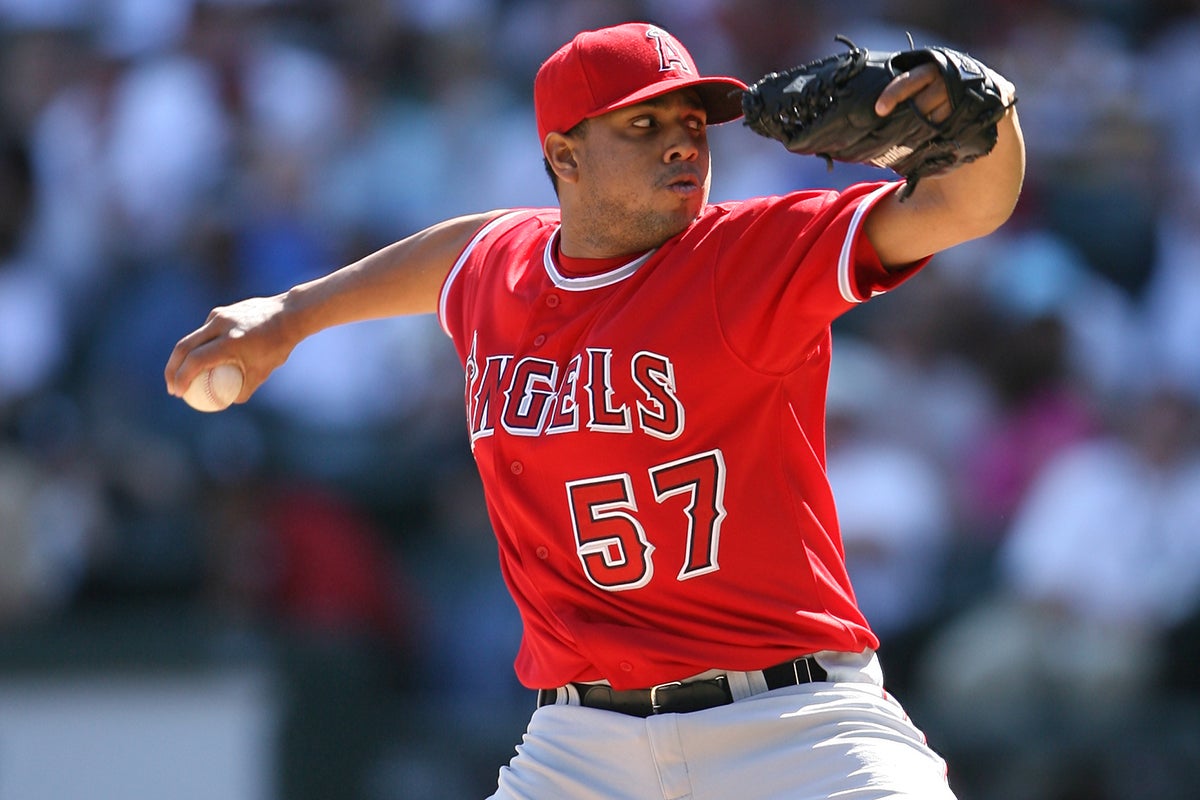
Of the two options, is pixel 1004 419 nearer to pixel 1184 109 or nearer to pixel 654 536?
pixel 1184 109

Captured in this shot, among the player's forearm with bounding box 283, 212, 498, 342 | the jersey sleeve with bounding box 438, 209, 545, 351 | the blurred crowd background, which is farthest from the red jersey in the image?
the blurred crowd background

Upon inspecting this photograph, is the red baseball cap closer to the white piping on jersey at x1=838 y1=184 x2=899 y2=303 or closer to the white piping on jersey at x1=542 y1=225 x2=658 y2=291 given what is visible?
the white piping on jersey at x1=542 y1=225 x2=658 y2=291

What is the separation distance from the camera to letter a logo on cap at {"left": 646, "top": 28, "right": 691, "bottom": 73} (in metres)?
3.50

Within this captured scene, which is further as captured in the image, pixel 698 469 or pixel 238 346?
pixel 238 346

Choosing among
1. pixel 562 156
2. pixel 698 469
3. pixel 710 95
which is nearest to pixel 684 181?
pixel 710 95

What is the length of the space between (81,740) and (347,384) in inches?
85.4

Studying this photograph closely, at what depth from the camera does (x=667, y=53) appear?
139 inches

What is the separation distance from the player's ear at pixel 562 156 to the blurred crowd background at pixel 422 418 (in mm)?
3234

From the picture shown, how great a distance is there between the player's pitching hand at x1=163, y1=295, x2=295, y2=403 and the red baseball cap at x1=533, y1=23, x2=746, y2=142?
2.52 feet

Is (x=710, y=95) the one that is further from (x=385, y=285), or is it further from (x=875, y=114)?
(x=385, y=285)

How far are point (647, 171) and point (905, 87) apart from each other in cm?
76

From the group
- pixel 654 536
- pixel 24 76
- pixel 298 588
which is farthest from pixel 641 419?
pixel 24 76

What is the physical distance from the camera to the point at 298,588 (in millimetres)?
7012

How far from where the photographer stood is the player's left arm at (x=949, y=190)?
2.86m
